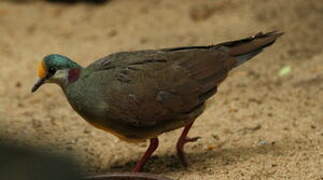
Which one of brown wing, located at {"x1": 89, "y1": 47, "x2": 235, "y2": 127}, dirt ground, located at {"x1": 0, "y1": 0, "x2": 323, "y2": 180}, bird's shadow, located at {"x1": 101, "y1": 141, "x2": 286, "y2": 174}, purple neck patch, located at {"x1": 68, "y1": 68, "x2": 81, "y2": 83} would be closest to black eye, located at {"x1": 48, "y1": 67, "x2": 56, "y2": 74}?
purple neck patch, located at {"x1": 68, "y1": 68, "x2": 81, "y2": 83}

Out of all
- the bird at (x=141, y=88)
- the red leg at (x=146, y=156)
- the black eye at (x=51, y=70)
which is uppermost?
the black eye at (x=51, y=70)

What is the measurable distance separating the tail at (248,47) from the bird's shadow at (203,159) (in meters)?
0.80

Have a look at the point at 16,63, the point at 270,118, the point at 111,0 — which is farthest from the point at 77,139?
the point at 111,0

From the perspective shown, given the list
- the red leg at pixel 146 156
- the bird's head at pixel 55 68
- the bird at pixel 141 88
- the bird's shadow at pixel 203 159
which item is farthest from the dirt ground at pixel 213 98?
the bird's head at pixel 55 68

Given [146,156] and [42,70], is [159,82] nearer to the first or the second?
[146,156]

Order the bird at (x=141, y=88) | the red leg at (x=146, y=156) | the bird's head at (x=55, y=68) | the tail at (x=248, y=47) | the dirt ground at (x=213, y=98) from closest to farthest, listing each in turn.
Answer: the bird at (x=141, y=88) → the bird's head at (x=55, y=68) → the red leg at (x=146, y=156) → the dirt ground at (x=213, y=98) → the tail at (x=248, y=47)

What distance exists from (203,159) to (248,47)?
1.09 metres

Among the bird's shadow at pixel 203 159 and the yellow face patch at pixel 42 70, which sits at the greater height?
the yellow face patch at pixel 42 70

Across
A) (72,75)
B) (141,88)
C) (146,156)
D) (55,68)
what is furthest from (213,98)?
(55,68)

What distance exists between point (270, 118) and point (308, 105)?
0.50 meters

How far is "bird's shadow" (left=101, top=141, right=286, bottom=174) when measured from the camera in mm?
5480

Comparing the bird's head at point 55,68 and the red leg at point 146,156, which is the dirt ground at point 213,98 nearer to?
the red leg at point 146,156

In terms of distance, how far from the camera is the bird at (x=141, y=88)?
5.11 m

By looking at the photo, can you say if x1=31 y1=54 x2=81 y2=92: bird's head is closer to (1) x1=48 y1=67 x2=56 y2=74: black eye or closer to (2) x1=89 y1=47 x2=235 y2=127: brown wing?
(1) x1=48 y1=67 x2=56 y2=74: black eye
